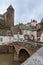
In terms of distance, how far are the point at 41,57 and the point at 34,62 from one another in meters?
0.21

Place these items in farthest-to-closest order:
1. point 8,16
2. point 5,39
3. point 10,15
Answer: point 10,15 → point 8,16 → point 5,39

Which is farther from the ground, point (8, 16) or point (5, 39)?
point (8, 16)

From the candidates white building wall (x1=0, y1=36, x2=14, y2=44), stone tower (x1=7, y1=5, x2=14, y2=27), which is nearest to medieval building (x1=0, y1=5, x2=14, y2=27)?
stone tower (x1=7, y1=5, x2=14, y2=27)

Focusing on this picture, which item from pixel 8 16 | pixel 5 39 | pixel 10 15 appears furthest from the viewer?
pixel 10 15

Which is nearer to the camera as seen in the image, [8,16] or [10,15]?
[8,16]

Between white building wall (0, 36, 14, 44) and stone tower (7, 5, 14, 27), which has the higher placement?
stone tower (7, 5, 14, 27)

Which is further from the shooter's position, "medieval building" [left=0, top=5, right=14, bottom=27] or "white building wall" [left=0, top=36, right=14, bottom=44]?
"medieval building" [left=0, top=5, right=14, bottom=27]

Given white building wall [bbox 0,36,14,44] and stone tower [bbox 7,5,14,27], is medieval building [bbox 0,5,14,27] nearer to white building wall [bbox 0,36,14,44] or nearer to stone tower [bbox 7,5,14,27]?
stone tower [bbox 7,5,14,27]

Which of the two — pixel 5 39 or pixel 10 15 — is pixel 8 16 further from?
pixel 5 39

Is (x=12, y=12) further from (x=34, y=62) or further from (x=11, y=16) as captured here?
(x=34, y=62)

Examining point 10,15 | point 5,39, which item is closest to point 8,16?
point 10,15

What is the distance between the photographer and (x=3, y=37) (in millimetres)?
31906

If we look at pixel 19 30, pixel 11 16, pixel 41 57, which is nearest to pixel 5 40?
pixel 19 30

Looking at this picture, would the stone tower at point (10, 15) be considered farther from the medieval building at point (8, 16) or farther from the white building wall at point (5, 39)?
the white building wall at point (5, 39)
